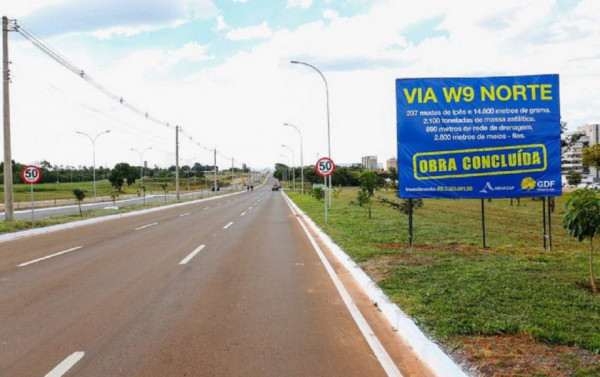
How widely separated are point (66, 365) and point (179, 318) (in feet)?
5.64

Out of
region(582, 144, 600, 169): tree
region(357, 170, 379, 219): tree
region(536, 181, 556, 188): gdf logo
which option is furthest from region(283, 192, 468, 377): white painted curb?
region(582, 144, 600, 169): tree

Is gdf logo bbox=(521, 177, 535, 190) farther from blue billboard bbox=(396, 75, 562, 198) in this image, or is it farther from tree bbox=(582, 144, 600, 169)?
tree bbox=(582, 144, 600, 169)

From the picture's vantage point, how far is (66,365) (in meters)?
4.39

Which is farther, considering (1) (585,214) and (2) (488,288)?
(1) (585,214)

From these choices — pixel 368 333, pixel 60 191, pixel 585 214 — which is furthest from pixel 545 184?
pixel 60 191

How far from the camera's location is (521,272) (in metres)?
8.04

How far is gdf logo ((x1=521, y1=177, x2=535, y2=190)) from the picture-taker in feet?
36.7

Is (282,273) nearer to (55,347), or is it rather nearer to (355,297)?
(355,297)

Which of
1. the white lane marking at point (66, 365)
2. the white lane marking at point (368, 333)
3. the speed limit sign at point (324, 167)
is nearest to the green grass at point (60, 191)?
the speed limit sign at point (324, 167)

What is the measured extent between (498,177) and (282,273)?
232 inches

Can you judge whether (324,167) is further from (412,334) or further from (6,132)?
(412,334)

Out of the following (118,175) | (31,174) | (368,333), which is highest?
(118,175)

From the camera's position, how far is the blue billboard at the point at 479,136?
10.9 metres

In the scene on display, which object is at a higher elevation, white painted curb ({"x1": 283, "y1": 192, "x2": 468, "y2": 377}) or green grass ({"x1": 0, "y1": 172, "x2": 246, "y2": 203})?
green grass ({"x1": 0, "y1": 172, "x2": 246, "y2": 203})
